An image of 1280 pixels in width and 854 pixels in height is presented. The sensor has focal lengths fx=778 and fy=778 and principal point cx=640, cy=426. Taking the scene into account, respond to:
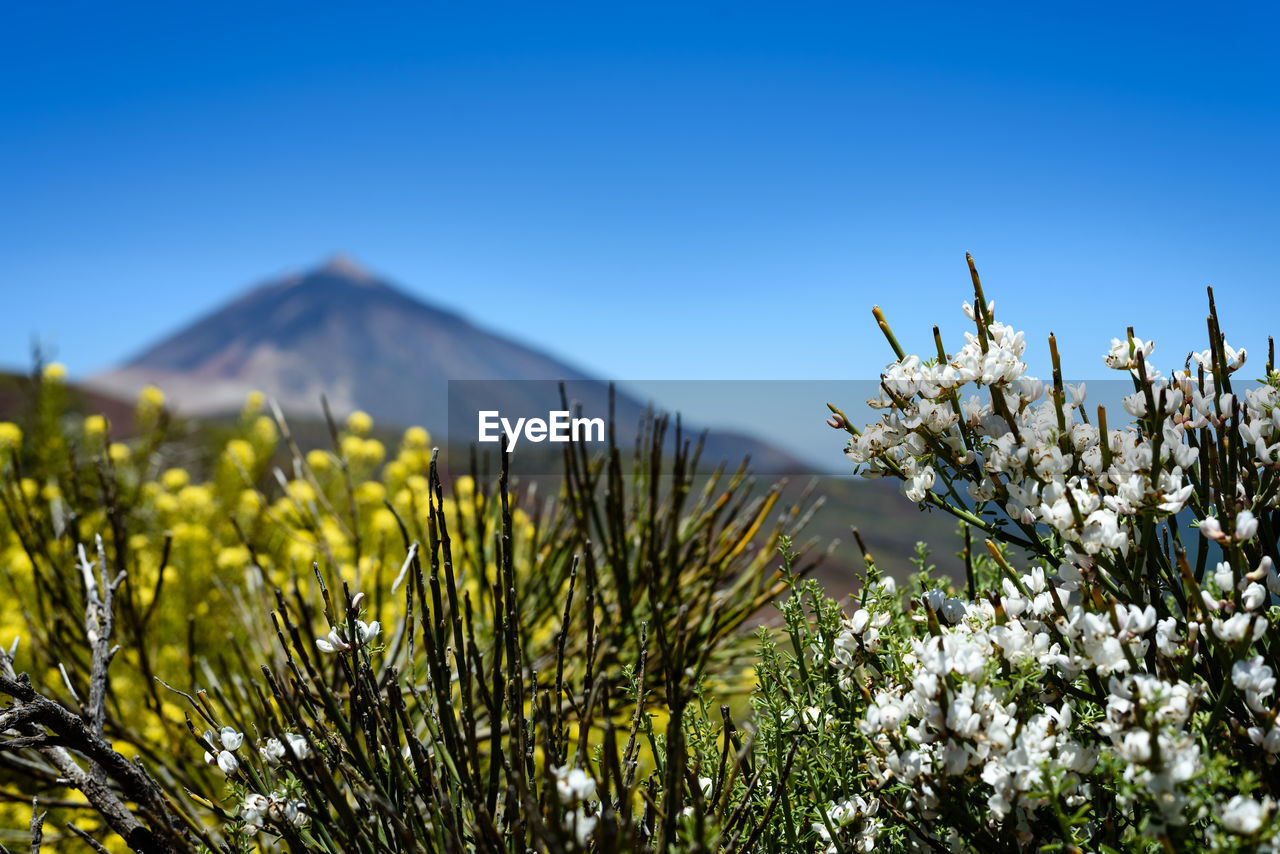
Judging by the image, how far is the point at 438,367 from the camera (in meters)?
78.9

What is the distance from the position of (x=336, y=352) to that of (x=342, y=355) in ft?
3.50

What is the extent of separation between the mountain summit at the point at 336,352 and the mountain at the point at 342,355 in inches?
4.6

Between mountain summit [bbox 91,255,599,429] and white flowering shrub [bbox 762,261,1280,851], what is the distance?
65.9 metres

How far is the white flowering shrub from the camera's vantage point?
0.58 m

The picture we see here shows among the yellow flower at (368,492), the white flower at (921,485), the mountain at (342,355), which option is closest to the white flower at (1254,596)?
the white flower at (921,485)

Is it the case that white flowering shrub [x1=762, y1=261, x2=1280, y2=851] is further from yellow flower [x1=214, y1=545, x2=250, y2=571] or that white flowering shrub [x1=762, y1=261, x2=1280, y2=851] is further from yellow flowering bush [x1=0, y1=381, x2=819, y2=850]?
yellow flower [x1=214, y1=545, x2=250, y2=571]

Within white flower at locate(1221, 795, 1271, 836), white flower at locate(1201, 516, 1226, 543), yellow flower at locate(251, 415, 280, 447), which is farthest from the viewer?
yellow flower at locate(251, 415, 280, 447)

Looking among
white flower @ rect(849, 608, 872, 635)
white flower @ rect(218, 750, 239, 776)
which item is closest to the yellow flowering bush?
white flower @ rect(218, 750, 239, 776)

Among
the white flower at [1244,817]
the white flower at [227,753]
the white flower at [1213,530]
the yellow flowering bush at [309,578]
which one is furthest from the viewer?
the yellow flowering bush at [309,578]

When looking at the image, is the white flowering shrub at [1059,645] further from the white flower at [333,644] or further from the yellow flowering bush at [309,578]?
the white flower at [333,644]

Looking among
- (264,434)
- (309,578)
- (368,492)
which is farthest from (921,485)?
(264,434)

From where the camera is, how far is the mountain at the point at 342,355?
229ft

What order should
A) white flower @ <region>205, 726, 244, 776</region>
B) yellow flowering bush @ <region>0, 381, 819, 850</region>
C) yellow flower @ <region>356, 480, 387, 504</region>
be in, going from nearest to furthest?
white flower @ <region>205, 726, 244, 776</region>, yellow flowering bush @ <region>0, 381, 819, 850</region>, yellow flower @ <region>356, 480, 387, 504</region>

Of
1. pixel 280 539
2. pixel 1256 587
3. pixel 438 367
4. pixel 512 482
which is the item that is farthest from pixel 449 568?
pixel 438 367
